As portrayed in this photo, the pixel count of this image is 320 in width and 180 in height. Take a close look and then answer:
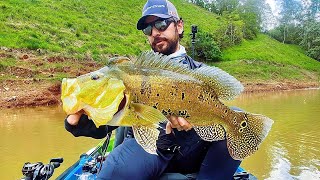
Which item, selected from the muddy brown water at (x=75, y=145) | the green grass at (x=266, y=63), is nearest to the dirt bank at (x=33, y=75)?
the muddy brown water at (x=75, y=145)

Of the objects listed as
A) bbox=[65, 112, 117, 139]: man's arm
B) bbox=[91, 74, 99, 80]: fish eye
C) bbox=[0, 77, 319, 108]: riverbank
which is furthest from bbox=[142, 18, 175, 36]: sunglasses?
bbox=[0, 77, 319, 108]: riverbank

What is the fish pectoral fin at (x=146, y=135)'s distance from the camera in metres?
1.98

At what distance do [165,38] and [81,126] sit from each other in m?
1.09

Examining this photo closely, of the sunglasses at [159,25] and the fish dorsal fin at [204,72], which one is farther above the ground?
the sunglasses at [159,25]

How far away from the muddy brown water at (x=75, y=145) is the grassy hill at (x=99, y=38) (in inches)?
210

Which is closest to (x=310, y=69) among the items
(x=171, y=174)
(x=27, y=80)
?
(x=27, y=80)

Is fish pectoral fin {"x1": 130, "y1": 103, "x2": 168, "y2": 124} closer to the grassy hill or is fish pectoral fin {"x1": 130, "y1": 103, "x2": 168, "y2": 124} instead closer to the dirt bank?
the dirt bank

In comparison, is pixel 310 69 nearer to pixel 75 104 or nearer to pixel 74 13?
pixel 74 13

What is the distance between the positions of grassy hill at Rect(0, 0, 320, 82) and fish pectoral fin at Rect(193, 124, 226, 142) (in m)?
15.1

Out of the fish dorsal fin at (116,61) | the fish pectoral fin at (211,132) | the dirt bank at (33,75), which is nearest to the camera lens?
the fish dorsal fin at (116,61)

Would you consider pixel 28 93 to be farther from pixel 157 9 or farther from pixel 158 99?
pixel 158 99

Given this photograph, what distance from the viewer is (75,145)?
884cm

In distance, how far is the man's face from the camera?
313 centimetres

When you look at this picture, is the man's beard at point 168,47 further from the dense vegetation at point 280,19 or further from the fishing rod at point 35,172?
the dense vegetation at point 280,19
